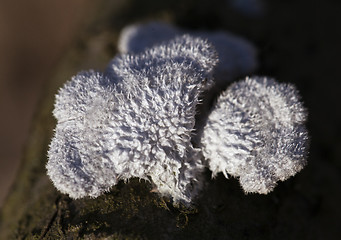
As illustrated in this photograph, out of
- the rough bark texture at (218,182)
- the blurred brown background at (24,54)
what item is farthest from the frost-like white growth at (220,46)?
the blurred brown background at (24,54)

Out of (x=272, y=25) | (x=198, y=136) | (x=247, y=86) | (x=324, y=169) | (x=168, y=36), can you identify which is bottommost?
(x=198, y=136)

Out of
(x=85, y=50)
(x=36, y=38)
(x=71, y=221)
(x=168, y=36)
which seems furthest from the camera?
(x=36, y=38)

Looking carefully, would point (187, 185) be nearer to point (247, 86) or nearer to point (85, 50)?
point (247, 86)

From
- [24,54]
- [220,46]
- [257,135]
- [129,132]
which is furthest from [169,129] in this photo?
[24,54]

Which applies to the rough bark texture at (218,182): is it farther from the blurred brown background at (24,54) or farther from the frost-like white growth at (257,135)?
the blurred brown background at (24,54)

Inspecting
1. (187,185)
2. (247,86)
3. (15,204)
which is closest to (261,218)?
(187,185)

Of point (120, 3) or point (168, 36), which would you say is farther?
A: point (120, 3)

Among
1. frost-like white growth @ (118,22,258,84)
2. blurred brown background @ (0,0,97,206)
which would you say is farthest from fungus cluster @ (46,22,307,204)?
blurred brown background @ (0,0,97,206)

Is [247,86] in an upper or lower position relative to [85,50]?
lower
